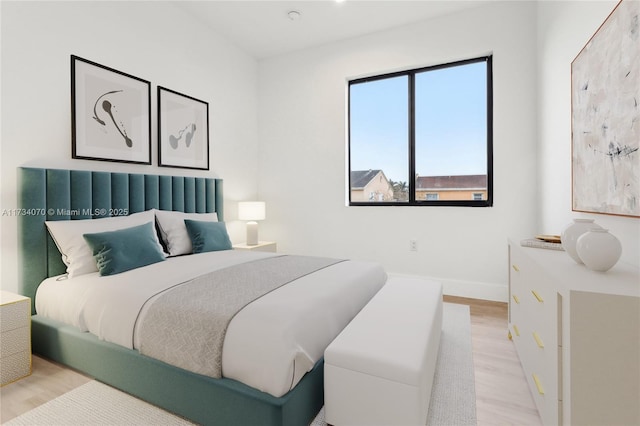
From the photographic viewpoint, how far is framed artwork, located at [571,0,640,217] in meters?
1.33

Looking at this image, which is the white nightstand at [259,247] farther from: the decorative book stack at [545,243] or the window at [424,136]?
the decorative book stack at [545,243]

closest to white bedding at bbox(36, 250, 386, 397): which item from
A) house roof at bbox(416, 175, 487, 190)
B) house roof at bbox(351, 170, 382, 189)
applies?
house roof at bbox(416, 175, 487, 190)

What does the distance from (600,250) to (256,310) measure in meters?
1.43

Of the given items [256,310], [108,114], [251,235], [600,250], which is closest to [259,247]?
[251,235]

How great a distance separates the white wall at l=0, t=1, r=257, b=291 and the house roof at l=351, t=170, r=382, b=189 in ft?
4.88

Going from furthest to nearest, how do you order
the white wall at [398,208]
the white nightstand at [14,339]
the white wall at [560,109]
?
the white wall at [398,208], the white nightstand at [14,339], the white wall at [560,109]

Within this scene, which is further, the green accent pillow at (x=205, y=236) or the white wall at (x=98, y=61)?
the green accent pillow at (x=205, y=236)

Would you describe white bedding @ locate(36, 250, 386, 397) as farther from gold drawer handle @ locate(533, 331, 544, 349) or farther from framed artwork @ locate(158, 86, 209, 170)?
framed artwork @ locate(158, 86, 209, 170)

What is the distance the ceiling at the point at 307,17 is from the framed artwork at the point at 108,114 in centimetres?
115

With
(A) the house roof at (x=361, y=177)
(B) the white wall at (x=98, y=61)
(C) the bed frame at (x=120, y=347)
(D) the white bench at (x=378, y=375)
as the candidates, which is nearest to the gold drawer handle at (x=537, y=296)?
(D) the white bench at (x=378, y=375)

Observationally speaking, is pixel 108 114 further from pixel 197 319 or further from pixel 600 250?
pixel 600 250

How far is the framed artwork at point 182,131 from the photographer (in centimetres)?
311

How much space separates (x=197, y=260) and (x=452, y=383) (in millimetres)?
1898

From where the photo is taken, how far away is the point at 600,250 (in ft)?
4.04
